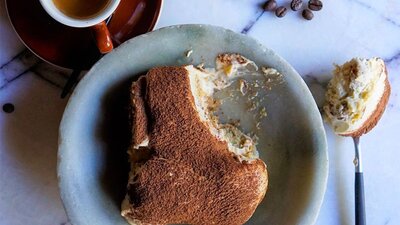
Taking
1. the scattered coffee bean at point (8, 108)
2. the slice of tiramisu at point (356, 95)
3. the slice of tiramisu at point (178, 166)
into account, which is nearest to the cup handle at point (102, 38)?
the slice of tiramisu at point (178, 166)

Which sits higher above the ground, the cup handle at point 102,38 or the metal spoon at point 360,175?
the cup handle at point 102,38

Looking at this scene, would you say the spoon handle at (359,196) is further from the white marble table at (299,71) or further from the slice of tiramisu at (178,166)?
the slice of tiramisu at (178,166)

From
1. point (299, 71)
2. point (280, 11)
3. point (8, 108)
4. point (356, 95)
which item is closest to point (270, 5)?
point (280, 11)

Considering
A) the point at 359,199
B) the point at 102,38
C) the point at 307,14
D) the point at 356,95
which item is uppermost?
the point at 102,38

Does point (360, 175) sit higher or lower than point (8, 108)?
lower

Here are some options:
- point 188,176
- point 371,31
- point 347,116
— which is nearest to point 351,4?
point 371,31

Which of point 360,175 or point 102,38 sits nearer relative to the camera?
point 102,38

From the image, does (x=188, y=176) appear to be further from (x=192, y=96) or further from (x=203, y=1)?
(x=203, y=1)

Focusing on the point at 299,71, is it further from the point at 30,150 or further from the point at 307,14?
the point at 30,150
